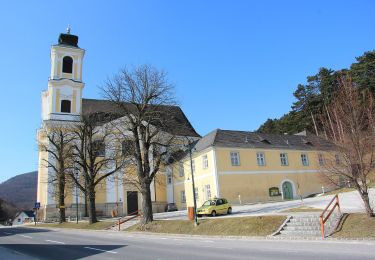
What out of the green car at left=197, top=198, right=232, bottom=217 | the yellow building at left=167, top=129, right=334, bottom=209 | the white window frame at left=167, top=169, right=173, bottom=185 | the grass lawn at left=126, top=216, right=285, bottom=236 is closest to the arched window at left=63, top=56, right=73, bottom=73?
the white window frame at left=167, top=169, right=173, bottom=185

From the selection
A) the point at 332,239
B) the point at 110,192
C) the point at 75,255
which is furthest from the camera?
the point at 110,192

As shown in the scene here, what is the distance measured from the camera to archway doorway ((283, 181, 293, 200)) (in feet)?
145

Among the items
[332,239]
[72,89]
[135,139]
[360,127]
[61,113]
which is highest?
[72,89]

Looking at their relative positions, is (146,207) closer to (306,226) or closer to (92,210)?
(92,210)

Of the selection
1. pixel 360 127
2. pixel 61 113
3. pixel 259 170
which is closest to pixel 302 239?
pixel 360 127

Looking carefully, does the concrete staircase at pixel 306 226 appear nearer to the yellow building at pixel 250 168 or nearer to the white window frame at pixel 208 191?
the yellow building at pixel 250 168

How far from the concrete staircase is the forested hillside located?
1601 inches

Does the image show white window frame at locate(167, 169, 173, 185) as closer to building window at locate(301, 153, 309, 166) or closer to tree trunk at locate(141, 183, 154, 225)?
building window at locate(301, 153, 309, 166)

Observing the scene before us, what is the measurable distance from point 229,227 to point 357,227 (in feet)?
24.0

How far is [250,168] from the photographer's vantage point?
42688 mm

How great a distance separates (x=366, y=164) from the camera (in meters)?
19.0

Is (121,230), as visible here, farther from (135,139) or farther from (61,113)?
(61,113)

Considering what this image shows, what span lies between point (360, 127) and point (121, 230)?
776 inches

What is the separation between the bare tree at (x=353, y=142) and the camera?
18891mm
